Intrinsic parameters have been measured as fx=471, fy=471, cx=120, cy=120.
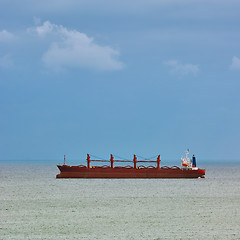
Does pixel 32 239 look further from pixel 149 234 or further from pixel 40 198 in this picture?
pixel 40 198

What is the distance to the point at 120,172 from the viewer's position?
68.1 meters

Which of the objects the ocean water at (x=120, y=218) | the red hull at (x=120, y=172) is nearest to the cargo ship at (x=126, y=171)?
the red hull at (x=120, y=172)

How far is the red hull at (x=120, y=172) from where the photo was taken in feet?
224

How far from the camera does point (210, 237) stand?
841 inches

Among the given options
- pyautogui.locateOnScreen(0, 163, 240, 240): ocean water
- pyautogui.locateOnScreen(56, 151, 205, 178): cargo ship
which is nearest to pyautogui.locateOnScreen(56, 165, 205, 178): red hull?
pyautogui.locateOnScreen(56, 151, 205, 178): cargo ship

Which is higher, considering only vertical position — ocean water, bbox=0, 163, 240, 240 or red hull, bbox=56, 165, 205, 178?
red hull, bbox=56, 165, 205, 178

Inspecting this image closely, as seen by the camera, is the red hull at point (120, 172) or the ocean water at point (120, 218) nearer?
the ocean water at point (120, 218)

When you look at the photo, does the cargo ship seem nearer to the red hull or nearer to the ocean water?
the red hull

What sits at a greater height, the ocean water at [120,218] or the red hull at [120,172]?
the red hull at [120,172]

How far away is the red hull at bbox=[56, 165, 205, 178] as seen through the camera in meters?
68.1

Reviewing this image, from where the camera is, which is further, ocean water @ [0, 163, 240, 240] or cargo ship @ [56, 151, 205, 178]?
cargo ship @ [56, 151, 205, 178]

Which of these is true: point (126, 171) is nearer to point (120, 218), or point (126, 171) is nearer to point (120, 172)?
point (120, 172)

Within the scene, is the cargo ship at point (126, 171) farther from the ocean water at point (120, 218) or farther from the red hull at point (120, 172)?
the ocean water at point (120, 218)

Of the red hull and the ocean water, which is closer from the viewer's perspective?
the ocean water
